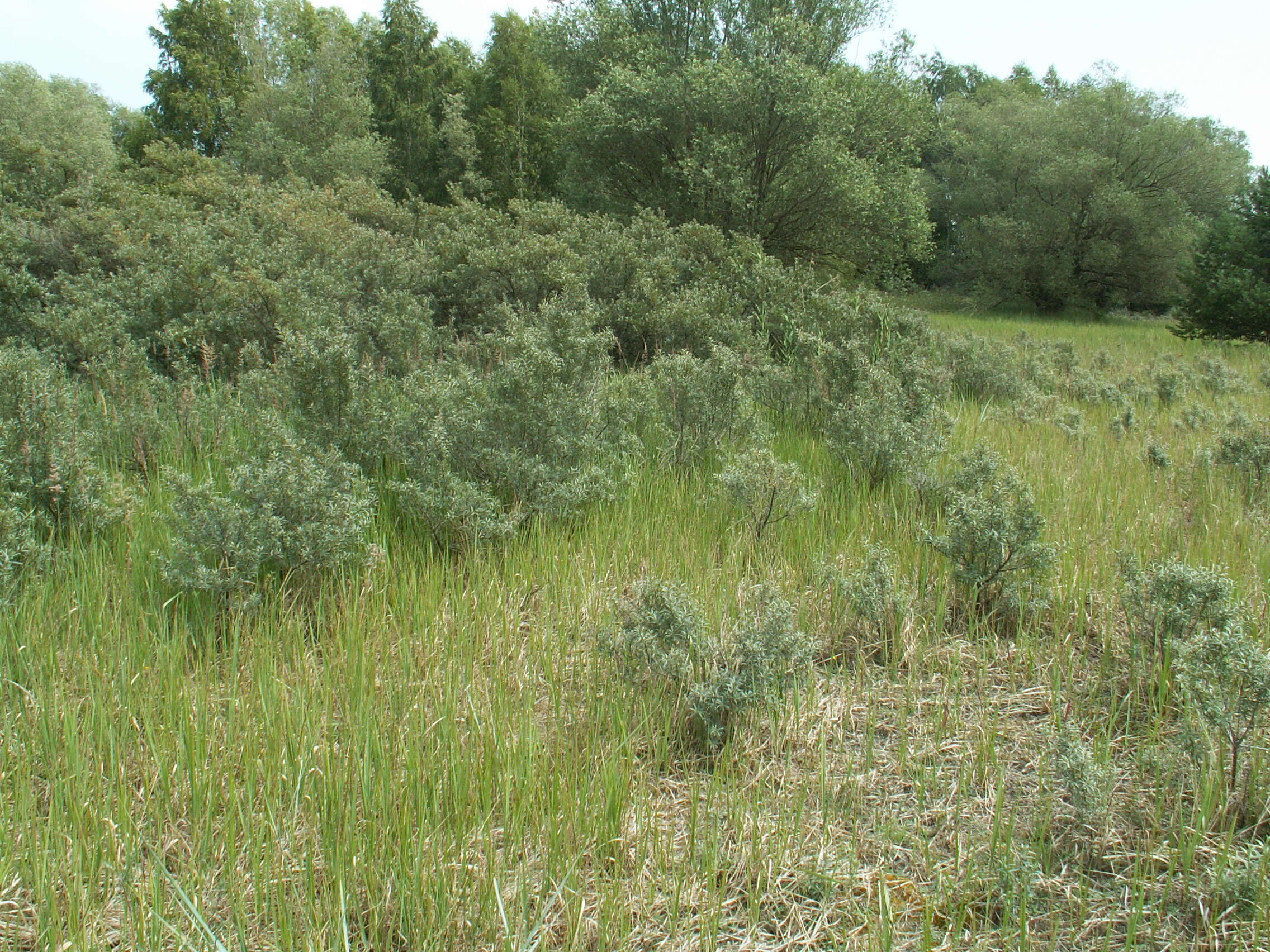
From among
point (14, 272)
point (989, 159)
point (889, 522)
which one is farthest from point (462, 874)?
point (989, 159)

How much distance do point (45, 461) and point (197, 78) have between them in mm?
42666

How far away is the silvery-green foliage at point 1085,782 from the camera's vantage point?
213 cm

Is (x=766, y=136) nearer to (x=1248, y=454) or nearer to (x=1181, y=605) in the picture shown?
(x=1248, y=454)

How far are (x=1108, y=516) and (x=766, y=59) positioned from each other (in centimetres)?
1388

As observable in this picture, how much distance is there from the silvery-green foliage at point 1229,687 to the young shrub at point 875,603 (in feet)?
3.21

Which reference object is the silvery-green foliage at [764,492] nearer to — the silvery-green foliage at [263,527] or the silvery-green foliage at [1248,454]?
the silvery-green foliage at [263,527]

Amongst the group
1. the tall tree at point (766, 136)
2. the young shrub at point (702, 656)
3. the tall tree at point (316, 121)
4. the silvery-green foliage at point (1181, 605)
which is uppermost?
the tall tree at point (316, 121)

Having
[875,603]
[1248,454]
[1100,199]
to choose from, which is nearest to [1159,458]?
[1248,454]

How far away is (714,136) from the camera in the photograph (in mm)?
15492

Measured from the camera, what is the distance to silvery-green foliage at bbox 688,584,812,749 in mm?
2602

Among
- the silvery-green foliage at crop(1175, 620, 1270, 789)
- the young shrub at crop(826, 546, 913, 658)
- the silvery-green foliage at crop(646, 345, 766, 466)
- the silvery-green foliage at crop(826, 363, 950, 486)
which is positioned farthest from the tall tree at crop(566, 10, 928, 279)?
the silvery-green foliage at crop(1175, 620, 1270, 789)

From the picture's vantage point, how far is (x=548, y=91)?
33125 mm

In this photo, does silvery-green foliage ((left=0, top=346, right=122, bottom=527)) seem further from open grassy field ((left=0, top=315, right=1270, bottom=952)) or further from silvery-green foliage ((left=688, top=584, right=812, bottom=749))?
silvery-green foliage ((left=688, top=584, right=812, bottom=749))

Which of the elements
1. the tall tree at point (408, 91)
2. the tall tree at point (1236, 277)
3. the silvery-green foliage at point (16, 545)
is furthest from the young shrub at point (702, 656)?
the tall tree at point (408, 91)
